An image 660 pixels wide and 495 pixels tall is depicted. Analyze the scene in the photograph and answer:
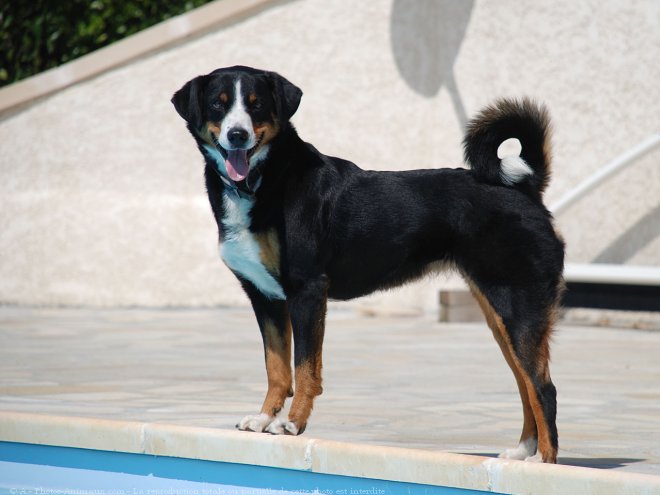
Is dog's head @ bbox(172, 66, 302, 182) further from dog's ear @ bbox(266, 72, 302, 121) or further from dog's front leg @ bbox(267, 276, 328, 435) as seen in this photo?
dog's front leg @ bbox(267, 276, 328, 435)

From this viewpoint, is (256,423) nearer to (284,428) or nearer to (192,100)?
(284,428)

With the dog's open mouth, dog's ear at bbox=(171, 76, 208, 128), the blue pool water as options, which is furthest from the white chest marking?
the blue pool water

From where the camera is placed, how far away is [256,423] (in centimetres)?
454

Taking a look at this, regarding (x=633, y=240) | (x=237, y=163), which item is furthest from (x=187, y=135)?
(x=237, y=163)

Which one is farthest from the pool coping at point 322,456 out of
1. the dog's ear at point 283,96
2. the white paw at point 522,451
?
the dog's ear at point 283,96

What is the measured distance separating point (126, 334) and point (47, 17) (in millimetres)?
4265

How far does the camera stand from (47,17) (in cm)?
1204

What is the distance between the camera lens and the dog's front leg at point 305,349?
4.43 m

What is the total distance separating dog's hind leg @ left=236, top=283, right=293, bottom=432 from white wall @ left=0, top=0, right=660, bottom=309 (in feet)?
21.9

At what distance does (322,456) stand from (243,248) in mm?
900

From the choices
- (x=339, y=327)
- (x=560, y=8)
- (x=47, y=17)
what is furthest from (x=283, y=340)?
(x=47, y=17)

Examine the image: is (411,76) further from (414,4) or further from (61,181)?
(61,181)

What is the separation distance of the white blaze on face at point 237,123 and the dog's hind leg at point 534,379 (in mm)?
1037

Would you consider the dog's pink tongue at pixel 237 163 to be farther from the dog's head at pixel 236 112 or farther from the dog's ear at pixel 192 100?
the dog's ear at pixel 192 100
